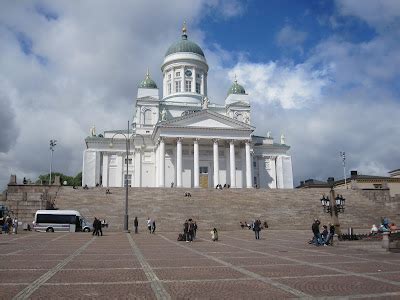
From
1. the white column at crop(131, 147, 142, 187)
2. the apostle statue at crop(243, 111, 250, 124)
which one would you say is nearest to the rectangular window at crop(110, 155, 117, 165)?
the white column at crop(131, 147, 142, 187)

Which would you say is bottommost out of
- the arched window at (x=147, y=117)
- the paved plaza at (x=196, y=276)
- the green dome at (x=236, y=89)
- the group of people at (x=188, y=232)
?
the paved plaza at (x=196, y=276)

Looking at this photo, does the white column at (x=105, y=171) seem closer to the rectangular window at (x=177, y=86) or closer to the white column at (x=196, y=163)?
the white column at (x=196, y=163)

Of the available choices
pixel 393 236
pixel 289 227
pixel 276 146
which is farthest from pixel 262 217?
pixel 276 146

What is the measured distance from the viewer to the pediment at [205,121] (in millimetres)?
62406

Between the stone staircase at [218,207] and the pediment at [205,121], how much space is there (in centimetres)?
1401

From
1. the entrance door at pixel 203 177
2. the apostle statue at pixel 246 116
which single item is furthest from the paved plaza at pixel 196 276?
the apostle statue at pixel 246 116

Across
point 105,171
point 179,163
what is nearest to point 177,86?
point 105,171

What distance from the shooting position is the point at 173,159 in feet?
214

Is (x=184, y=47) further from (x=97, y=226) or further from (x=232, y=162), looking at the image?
(x=97, y=226)

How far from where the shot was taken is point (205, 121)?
63.6 metres

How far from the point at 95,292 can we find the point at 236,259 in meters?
7.97

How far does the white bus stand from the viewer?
1458 inches

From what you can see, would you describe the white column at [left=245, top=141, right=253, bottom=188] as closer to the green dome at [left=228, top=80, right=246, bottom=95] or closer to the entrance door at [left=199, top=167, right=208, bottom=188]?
the entrance door at [left=199, top=167, right=208, bottom=188]

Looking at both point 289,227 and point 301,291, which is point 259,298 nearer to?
point 301,291
